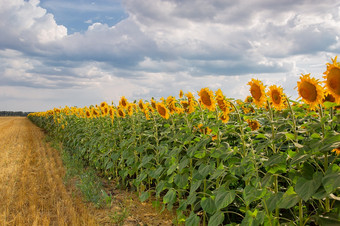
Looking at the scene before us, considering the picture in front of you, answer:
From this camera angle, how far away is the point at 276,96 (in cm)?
321

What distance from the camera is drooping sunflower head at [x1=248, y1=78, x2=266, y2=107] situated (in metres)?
3.26

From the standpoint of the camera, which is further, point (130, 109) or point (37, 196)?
point (37, 196)

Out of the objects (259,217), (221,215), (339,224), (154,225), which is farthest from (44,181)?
(339,224)

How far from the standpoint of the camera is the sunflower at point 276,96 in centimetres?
319

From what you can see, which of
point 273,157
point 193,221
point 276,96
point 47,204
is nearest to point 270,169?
point 273,157

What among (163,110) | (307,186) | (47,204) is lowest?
(47,204)

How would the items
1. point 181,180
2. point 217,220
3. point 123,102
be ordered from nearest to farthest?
point 217,220, point 181,180, point 123,102

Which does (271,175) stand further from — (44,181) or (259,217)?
(44,181)

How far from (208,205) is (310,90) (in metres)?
2.04

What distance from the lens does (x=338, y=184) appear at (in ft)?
7.18

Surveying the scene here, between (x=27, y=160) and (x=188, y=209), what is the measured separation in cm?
840

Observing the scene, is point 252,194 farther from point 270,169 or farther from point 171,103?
point 171,103

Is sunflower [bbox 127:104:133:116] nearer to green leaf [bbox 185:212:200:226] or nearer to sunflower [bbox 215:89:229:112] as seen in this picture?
green leaf [bbox 185:212:200:226]

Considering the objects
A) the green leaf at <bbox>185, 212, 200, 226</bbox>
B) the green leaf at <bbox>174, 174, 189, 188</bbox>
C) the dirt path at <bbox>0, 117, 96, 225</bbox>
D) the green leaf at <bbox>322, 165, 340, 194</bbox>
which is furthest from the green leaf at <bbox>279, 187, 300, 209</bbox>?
the dirt path at <bbox>0, 117, 96, 225</bbox>
